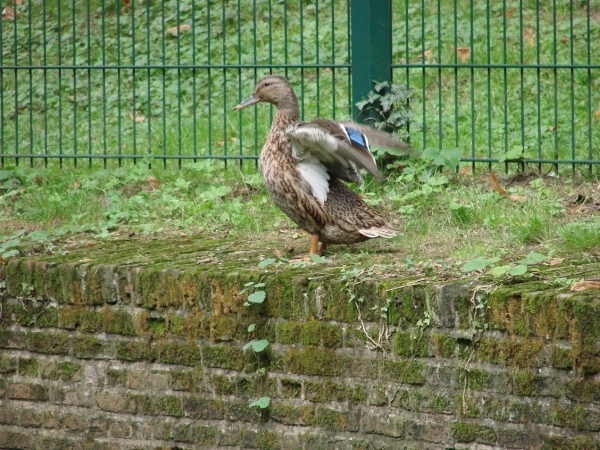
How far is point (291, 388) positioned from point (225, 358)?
44cm

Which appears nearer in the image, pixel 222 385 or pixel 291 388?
pixel 291 388

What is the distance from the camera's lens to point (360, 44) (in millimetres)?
7711

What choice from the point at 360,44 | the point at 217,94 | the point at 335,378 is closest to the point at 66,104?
the point at 217,94

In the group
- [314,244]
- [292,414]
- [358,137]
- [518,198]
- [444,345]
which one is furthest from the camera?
[518,198]

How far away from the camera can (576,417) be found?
176 inches

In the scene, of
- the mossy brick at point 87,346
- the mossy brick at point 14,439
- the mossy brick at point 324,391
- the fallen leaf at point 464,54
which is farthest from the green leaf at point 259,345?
the fallen leaf at point 464,54

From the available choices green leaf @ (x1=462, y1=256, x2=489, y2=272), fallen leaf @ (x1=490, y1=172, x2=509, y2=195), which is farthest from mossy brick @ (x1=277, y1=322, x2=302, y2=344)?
fallen leaf @ (x1=490, y1=172, x2=509, y2=195)

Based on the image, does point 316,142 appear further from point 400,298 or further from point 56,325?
point 56,325

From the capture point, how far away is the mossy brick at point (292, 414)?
17.3 feet

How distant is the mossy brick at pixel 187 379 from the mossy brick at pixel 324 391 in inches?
27.1

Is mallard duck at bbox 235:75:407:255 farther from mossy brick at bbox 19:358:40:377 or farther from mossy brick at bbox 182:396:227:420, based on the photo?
mossy brick at bbox 19:358:40:377

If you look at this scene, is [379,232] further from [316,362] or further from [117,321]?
[117,321]

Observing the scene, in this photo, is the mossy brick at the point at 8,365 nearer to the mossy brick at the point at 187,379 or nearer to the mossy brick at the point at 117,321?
the mossy brick at the point at 117,321

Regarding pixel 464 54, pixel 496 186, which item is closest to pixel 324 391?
pixel 496 186
